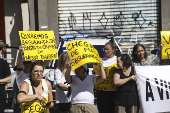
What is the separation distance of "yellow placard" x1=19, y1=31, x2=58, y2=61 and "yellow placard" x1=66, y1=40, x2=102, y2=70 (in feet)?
2.91

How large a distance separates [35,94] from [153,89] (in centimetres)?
224

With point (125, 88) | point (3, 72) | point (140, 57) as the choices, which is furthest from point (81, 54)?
point (3, 72)

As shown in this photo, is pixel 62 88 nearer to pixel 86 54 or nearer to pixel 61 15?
pixel 86 54

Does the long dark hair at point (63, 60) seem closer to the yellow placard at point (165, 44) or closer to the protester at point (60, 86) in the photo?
the protester at point (60, 86)

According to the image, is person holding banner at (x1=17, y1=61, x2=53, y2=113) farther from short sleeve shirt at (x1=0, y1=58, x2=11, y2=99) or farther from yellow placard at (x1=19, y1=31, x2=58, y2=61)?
short sleeve shirt at (x1=0, y1=58, x2=11, y2=99)

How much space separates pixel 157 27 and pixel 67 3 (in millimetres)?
3850

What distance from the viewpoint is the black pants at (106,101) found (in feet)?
19.3

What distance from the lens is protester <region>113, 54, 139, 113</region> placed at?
5.52 m

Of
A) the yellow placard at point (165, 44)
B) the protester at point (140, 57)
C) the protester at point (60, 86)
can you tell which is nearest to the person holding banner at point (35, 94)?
the protester at point (60, 86)

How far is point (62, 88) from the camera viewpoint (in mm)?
5562

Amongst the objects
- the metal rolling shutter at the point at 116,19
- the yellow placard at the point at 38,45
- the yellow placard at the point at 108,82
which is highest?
the metal rolling shutter at the point at 116,19

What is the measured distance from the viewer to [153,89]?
578 centimetres

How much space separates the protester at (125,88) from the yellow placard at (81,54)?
2.15ft

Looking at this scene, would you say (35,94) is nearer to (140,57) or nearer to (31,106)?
(31,106)
